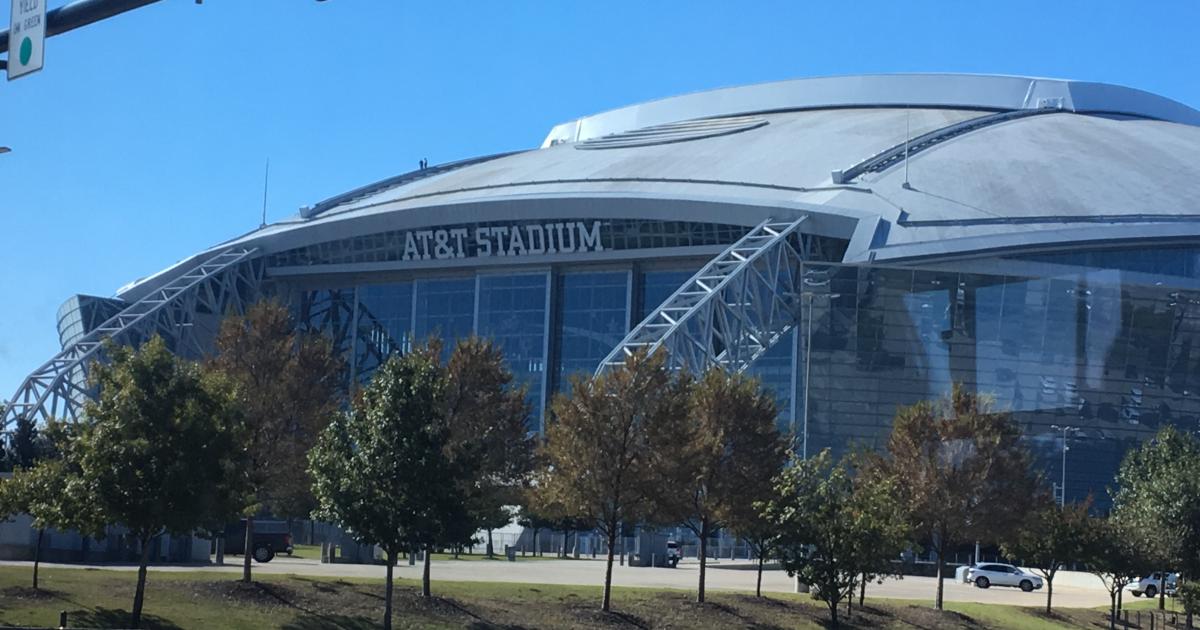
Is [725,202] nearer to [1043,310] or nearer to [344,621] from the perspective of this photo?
[1043,310]

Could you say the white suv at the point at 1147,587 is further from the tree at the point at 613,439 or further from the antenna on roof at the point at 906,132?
the tree at the point at 613,439

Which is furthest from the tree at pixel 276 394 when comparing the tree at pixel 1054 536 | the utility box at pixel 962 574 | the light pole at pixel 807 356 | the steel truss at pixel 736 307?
the utility box at pixel 962 574

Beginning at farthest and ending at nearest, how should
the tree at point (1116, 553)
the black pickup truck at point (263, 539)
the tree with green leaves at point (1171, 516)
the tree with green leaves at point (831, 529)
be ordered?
the black pickup truck at point (263, 539) → the tree with green leaves at point (1171, 516) → the tree at point (1116, 553) → the tree with green leaves at point (831, 529)

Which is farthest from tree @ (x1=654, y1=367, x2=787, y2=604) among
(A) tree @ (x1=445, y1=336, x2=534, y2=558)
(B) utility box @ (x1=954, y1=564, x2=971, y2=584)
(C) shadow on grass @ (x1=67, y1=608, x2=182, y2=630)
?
(B) utility box @ (x1=954, y1=564, x2=971, y2=584)

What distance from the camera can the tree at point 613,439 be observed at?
42.4 meters

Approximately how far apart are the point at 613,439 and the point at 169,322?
46743mm

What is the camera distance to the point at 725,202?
74.9 metres

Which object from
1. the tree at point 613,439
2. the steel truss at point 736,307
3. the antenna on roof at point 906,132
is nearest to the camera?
the tree at point 613,439

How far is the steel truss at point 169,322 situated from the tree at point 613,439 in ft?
127

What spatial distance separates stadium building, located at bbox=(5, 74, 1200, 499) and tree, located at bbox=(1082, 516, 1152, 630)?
18244mm

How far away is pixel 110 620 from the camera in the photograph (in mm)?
33500

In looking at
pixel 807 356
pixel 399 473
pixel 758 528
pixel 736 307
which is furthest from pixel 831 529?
pixel 807 356

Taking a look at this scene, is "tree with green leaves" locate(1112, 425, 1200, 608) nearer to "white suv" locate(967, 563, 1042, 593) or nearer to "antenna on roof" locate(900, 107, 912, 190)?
"white suv" locate(967, 563, 1042, 593)

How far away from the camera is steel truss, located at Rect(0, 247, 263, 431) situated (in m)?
76.4
